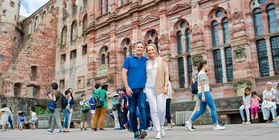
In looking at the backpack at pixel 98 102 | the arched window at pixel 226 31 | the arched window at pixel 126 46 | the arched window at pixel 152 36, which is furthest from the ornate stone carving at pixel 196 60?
the backpack at pixel 98 102

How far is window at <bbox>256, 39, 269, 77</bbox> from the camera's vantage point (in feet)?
51.7

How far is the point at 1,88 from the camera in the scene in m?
29.5

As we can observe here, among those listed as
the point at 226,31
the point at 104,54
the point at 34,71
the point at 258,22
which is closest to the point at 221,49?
the point at 226,31

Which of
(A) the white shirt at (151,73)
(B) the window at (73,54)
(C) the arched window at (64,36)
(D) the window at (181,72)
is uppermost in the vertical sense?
(C) the arched window at (64,36)

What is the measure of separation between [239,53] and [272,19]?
2.80m

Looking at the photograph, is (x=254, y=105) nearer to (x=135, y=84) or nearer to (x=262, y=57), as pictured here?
(x=262, y=57)

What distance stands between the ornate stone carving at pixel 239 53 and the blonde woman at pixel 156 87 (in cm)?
1149

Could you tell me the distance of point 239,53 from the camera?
1602 centimetres

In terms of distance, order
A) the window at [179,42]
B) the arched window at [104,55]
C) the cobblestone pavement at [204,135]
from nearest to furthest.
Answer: the cobblestone pavement at [204,135], the window at [179,42], the arched window at [104,55]

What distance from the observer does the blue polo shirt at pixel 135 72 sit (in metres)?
5.74

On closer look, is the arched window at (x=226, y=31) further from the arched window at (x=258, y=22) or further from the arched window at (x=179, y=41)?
the arched window at (x=179, y=41)

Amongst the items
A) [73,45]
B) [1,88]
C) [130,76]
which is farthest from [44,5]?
[130,76]

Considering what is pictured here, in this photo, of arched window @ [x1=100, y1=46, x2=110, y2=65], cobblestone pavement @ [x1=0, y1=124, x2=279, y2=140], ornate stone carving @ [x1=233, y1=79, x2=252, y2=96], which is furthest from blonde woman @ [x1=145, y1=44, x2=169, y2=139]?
arched window @ [x1=100, y1=46, x2=110, y2=65]

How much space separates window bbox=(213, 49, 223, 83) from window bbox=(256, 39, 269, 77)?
2.52 m
